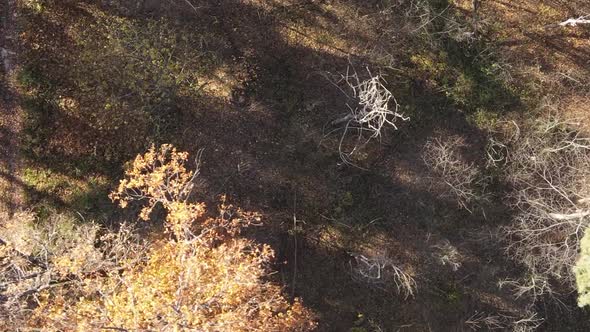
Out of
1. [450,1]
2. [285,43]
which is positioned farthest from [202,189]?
[450,1]

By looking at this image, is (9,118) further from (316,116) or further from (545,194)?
(545,194)

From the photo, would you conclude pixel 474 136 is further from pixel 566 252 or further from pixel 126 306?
pixel 126 306

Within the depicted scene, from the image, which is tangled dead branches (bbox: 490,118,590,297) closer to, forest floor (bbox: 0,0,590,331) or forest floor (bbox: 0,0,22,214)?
forest floor (bbox: 0,0,590,331)

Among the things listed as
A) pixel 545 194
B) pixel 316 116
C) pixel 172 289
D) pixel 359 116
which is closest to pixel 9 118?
pixel 172 289

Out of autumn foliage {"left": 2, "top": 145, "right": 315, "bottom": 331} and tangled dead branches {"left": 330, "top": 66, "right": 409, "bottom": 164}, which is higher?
tangled dead branches {"left": 330, "top": 66, "right": 409, "bottom": 164}

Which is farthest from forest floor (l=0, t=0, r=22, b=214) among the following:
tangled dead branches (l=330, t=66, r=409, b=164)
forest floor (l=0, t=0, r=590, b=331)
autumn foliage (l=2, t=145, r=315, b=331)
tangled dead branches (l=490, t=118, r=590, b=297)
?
tangled dead branches (l=490, t=118, r=590, b=297)
